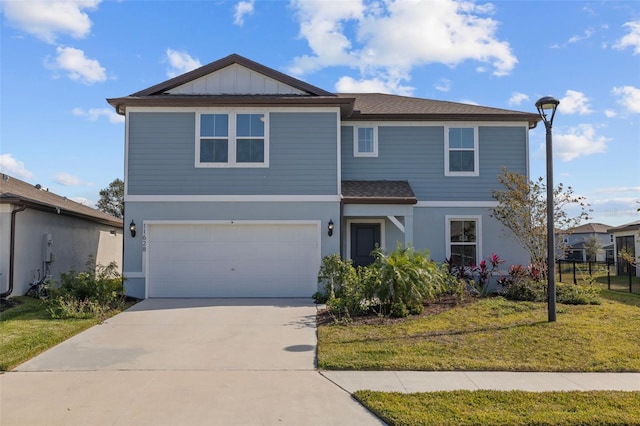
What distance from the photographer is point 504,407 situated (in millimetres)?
5324

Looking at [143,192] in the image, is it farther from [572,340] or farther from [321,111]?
[572,340]

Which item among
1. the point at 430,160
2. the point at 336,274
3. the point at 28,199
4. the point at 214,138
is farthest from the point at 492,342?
the point at 28,199

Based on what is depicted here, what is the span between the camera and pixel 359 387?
6031 mm

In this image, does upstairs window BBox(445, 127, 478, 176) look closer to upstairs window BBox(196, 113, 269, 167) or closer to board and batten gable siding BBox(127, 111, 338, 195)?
board and batten gable siding BBox(127, 111, 338, 195)

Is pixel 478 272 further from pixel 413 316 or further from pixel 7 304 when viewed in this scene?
pixel 7 304

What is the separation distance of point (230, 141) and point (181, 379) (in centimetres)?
773

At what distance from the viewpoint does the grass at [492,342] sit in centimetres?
693

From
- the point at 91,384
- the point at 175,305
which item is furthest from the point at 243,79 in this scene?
the point at 91,384

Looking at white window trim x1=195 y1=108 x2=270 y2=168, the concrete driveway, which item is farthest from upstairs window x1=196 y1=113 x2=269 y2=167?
the concrete driveway

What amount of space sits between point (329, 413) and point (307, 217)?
26.1 feet

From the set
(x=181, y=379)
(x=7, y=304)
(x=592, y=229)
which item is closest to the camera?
(x=181, y=379)

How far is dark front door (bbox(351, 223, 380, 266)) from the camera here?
14.5 meters

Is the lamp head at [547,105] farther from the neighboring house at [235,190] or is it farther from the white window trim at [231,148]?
the white window trim at [231,148]

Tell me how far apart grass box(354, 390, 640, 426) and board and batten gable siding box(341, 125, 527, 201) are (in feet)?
29.3
